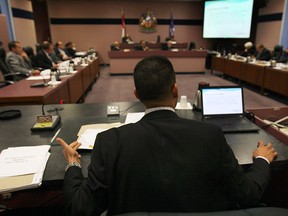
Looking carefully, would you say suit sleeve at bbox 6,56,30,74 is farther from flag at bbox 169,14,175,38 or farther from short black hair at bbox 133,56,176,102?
flag at bbox 169,14,175,38

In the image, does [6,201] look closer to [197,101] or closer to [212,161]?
[197,101]

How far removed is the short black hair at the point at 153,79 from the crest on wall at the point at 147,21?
395 inches

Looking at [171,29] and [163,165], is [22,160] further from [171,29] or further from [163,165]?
[171,29]

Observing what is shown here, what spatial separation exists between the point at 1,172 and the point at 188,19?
10.7 meters

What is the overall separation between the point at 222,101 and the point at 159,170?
105 cm

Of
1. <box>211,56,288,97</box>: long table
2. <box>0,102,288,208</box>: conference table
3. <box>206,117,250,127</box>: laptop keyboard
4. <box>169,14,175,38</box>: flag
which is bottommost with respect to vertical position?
<box>211,56,288,97</box>: long table

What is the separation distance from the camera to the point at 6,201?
1972 mm

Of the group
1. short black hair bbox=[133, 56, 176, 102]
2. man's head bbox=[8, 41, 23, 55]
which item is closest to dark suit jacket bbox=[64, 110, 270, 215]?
short black hair bbox=[133, 56, 176, 102]

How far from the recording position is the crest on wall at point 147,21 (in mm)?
10234

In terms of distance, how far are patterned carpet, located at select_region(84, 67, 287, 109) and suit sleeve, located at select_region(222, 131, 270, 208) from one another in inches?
146

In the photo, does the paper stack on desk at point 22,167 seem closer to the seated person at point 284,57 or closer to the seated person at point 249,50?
the seated person at point 284,57

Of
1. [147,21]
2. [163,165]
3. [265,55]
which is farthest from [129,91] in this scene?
[147,21]

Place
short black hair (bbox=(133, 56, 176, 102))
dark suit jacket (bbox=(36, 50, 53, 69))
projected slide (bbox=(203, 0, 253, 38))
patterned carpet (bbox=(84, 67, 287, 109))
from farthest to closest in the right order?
1. projected slide (bbox=(203, 0, 253, 38))
2. dark suit jacket (bbox=(36, 50, 53, 69))
3. patterned carpet (bbox=(84, 67, 287, 109))
4. short black hair (bbox=(133, 56, 176, 102))

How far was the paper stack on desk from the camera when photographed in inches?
38.0
